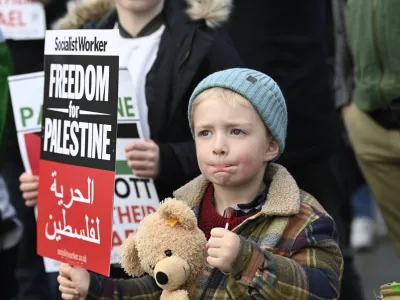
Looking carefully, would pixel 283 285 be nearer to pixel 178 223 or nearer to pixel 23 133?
pixel 178 223

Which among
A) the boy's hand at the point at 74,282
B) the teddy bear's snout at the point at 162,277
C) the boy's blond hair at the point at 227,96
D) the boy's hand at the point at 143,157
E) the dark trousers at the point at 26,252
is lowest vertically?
the dark trousers at the point at 26,252

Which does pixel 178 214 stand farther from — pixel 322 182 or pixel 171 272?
pixel 322 182

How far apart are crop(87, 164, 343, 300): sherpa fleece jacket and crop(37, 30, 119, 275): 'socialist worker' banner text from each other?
214mm

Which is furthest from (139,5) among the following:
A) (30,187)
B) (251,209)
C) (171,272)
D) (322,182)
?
(171,272)

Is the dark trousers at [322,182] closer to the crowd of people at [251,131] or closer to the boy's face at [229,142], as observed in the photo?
the crowd of people at [251,131]

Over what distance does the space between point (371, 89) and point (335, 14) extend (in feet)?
5.16

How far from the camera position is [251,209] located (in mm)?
3209

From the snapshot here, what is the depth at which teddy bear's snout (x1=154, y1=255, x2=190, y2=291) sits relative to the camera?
297 cm

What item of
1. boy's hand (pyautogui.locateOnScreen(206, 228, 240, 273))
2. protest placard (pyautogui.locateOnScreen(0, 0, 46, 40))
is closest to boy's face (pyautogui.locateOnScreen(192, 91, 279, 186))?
boy's hand (pyautogui.locateOnScreen(206, 228, 240, 273))

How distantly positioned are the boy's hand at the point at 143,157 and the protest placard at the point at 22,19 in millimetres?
1933

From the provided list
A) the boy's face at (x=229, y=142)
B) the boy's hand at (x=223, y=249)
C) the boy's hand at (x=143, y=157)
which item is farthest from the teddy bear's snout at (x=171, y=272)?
the boy's hand at (x=143, y=157)

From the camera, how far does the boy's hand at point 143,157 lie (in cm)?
403

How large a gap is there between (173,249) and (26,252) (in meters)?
2.82

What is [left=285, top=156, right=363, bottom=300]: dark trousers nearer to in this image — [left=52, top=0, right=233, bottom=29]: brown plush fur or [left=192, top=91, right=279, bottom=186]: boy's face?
[left=52, top=0, right=233, bottom=29]: brown plush fur
